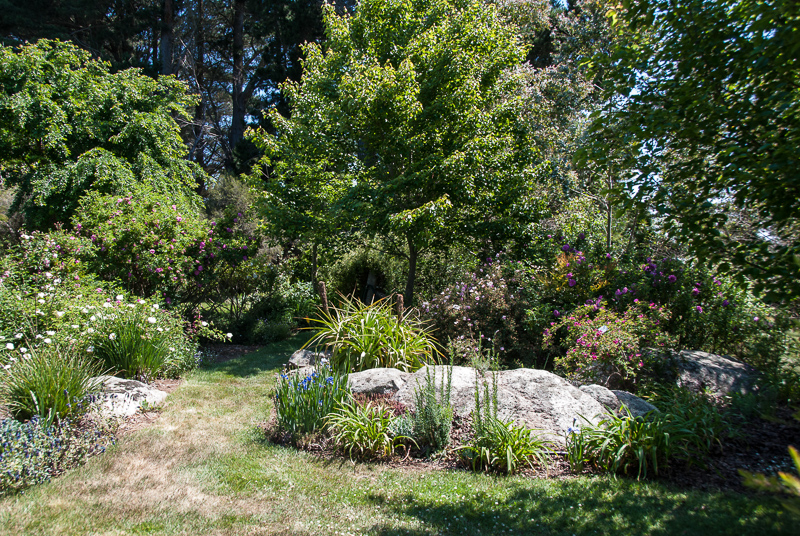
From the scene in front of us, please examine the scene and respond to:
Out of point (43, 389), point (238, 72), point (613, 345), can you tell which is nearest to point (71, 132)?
point (43, 389)

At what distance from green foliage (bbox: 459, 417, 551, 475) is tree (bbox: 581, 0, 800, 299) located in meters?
2.29

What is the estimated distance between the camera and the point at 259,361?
8945mm

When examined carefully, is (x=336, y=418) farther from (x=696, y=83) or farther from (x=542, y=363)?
(x=696, y=83)

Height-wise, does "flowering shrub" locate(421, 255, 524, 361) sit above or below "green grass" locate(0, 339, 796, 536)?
above

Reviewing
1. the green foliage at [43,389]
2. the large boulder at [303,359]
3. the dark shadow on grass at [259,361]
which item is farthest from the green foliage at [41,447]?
the dark shadow on grass at [259,361]

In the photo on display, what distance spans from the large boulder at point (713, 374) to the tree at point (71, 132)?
1120 centimetres

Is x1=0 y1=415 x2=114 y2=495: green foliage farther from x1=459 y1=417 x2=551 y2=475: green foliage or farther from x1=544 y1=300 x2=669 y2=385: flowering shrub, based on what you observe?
x1=544 y1=300 x2=669 y2=385: flowering shrub

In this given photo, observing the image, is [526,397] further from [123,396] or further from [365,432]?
[123,396]

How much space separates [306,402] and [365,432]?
2.51ft

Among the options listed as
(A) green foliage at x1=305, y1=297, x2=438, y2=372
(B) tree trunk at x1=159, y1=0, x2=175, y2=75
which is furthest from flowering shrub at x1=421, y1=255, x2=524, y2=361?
(B) tree trunk at x1=159, y1=0, x2=175, y2=75

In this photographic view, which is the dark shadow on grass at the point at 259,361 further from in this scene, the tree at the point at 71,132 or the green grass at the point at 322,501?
the tree at the point at 71,132

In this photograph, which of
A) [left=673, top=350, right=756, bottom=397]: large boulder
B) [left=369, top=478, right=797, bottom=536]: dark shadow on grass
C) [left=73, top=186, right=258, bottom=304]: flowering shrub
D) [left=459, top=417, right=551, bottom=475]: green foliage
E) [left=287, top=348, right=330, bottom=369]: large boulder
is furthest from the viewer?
[left=73, top=186, right=258, bottom=304]: flowering shrub

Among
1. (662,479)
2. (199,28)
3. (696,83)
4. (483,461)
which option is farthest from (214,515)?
(199,28)

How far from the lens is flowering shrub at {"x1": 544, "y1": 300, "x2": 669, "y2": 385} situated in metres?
5.83
